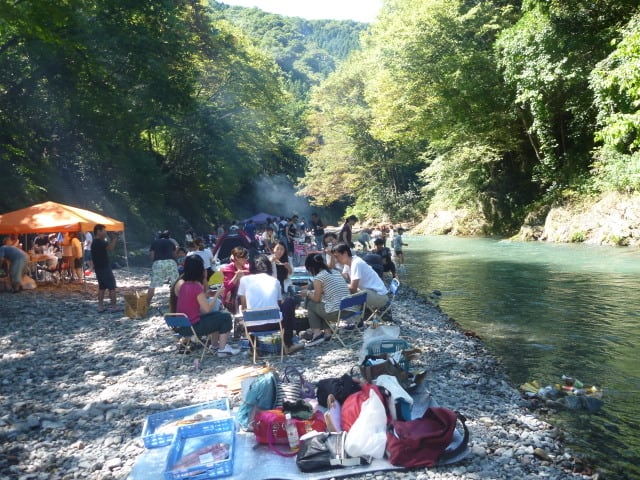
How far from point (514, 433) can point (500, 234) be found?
2824cm

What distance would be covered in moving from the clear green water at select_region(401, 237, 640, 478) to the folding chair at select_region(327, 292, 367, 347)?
2.23m

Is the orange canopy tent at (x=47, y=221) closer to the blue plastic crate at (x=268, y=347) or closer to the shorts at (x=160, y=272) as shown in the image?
the shorts at (x=160, y=272)

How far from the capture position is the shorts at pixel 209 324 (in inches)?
294

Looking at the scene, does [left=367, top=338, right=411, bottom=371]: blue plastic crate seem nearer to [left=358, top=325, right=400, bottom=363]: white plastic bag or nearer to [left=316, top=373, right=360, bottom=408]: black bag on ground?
[left=358, top=325, right=400, bottom=363]: white plastic bag

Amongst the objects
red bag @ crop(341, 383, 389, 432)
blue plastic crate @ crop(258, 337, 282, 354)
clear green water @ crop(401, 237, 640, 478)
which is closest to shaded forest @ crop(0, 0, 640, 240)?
clear green water @ crop(401, 237, 640, 478)

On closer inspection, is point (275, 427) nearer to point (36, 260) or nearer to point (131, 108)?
point (36, 260)

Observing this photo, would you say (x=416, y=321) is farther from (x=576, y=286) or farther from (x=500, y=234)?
(x=500, y=234)

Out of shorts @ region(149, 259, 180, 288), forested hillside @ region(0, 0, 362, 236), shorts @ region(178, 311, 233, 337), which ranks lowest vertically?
shorts @ region(178, 311, 233, 337)

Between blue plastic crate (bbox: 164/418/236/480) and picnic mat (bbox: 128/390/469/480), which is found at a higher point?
blue plastic crate (bbox: 164/418/236/480)

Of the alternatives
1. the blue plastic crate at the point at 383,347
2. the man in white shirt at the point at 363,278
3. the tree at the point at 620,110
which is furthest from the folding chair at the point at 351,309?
the tree at the point at 620,110

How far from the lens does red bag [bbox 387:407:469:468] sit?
424 centimetres

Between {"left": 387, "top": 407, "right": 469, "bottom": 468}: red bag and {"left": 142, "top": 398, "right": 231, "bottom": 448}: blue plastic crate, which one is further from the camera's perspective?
{"left": 142, "top": 398, "right": 231, "bottom": 448}: blue plastic crate

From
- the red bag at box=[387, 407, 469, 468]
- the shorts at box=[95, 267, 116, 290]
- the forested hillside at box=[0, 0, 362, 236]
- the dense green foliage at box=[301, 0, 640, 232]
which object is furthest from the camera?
the dense green foliage at box=[301, 0, 640, 232]

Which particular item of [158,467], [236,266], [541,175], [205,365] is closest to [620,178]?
[541,175]
